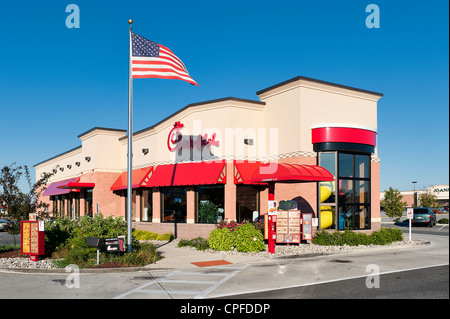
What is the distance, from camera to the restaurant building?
2033 cm

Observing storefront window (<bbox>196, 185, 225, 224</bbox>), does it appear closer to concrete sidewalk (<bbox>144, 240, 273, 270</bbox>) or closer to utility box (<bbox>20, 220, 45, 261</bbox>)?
concrete sidewalk (<bbox>144, 240, 273, 270</bbox>)

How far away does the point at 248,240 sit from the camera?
17109 mm

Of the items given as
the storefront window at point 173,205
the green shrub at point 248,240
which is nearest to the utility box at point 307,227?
the green shrub at point 248,240

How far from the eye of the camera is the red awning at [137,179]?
84.4 ft

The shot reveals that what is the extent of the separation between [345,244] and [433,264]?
503 centimetres

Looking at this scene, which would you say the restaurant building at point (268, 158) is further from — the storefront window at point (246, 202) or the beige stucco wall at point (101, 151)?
the beige stucco wall at point (101, 151)

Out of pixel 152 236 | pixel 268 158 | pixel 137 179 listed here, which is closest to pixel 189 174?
pixel 152 236

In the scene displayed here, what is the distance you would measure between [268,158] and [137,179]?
9.59 m

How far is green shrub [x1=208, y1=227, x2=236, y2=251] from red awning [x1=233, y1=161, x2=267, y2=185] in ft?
12.0

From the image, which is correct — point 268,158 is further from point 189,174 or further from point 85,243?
point 85,243

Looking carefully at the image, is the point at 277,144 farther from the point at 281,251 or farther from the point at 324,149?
the point at 281,251

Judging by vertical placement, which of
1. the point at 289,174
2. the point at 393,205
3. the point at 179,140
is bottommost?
the point at 393,205

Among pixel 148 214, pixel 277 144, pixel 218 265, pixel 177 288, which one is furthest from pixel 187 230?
pixel 177 288

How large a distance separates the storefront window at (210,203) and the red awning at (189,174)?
2.75 feet
